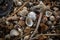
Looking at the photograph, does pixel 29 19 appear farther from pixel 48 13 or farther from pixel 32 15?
pixel 48 13

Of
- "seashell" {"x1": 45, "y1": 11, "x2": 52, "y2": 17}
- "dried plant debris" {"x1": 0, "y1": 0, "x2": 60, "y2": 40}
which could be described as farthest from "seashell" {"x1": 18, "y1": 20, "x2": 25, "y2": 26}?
"seashell" {"x1": 45, "y1": 11, "x2": 52, "y2": 17}

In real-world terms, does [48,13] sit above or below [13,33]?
above

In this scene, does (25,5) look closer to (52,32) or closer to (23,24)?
(23,24)

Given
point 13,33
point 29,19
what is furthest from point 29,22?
point 13,33

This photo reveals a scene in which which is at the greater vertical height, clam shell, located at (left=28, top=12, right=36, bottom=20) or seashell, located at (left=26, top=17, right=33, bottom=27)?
clam shell, located at (left=28, top=12, right=36, bottom=20)

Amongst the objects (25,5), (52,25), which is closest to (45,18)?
(52,25)

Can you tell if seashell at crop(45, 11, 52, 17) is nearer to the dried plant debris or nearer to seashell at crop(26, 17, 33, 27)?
the dried plant debris

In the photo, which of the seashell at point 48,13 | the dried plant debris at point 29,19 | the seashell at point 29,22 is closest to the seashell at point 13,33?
the dried plant debris at point 29,19

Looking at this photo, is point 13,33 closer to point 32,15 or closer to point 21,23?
point 21,23
